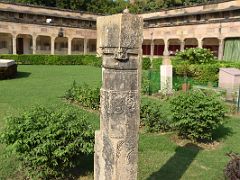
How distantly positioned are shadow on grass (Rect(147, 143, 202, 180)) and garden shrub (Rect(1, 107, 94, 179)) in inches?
54.6

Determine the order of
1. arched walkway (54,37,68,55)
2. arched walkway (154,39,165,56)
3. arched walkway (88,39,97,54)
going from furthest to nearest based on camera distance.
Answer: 1. arched walkway (88,39,97,54)
2. arched walkway (54,37,68,55)
3. arched walkway (154,39,165,56)

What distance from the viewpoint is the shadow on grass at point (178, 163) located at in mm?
4949

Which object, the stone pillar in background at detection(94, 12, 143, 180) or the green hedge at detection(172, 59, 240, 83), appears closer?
the stone pillar in background at detection(94, 12, 143, 180)

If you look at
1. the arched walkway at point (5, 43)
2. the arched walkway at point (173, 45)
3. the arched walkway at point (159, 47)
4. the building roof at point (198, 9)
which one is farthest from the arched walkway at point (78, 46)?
the arched walkway at point (173, 45)

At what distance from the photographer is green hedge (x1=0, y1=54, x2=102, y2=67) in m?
28.1

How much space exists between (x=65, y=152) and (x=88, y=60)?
94.2 feet

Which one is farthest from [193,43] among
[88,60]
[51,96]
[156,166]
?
[156,166]

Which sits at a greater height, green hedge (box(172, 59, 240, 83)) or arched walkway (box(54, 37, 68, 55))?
arched walkway (box(54, 37, 68, 55))

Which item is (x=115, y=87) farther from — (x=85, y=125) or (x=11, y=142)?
(x=11, y=142)

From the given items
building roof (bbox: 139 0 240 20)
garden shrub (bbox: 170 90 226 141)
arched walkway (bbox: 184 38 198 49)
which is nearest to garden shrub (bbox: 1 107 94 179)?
garden shrub (bbox: 170 90 226 141)

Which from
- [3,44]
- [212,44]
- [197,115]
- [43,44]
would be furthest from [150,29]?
[197,115]

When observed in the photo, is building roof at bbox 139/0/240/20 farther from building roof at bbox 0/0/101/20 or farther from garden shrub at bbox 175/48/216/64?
garden shrub at bbox 175/48/216/64

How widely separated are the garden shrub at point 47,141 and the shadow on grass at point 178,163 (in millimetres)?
1388

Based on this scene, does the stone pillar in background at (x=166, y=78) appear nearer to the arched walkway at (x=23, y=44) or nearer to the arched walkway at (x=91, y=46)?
the arched walkway at (x=23, y=44)
